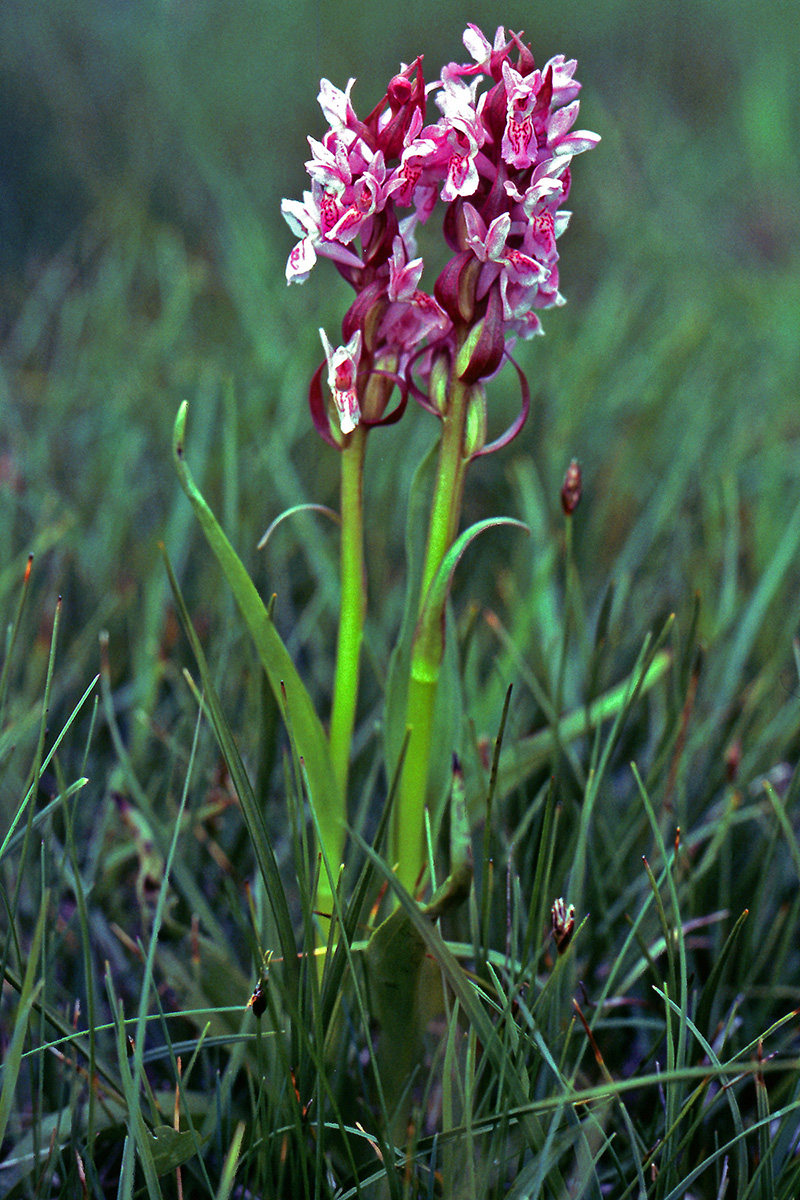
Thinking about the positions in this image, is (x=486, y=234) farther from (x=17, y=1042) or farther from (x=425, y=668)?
(x=17, y=1042)

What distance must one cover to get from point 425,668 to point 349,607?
7 centimetres

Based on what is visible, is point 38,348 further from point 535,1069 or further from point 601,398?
point 535,1069

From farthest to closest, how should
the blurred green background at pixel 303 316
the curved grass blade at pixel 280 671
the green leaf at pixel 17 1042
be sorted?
the blurred green background at pixel 303 316, the curved grass blade at pixel 280 671, the green leaf at pixel 17 1042

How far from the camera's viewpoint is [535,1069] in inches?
20.9

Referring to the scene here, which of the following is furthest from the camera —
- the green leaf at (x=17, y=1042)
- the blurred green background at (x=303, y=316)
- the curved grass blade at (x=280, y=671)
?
the blurred green background at (x=303, y=316)

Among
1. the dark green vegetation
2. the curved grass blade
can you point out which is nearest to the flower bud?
the dark green vegetation

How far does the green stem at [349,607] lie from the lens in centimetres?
59

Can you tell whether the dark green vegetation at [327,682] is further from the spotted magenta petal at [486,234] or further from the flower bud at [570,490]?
the spotted magenta petal at [486,234]

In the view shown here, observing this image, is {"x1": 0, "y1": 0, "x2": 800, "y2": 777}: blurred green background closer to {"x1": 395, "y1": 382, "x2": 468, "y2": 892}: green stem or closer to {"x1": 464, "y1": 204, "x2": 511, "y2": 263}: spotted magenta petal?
{"x1": 395, "y1": 382, "x2": 468, "y2": 892}: green stem

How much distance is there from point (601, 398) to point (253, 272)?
0.83m

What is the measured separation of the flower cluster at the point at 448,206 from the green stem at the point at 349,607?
0.04 meters

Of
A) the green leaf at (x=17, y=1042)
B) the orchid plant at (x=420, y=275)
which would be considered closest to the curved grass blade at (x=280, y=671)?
the orchid plant at (x=420, y=275)

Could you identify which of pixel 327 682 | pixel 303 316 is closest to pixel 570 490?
pixel 327 682

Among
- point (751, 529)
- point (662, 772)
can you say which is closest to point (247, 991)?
point (662, 772)
